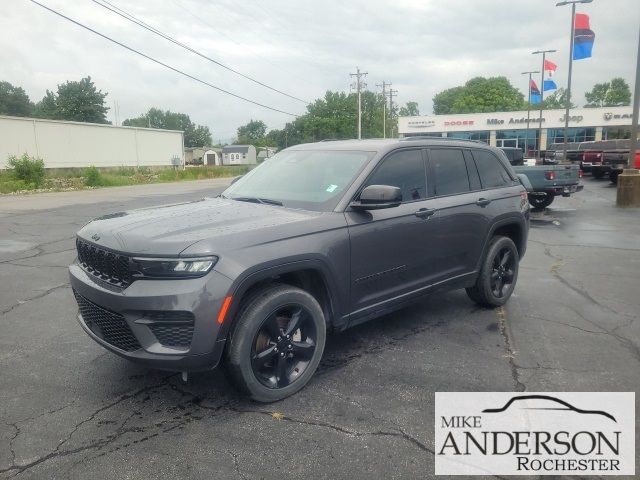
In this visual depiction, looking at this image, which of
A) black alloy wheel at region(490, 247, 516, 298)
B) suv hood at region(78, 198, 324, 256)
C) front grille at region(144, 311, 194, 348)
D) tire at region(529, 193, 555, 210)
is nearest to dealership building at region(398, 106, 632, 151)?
tire at region(529, 193, 555, 210)

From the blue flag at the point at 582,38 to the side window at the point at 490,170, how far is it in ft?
63.0

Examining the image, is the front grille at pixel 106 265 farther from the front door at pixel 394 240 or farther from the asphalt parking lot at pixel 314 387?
the front door at pixel 394 240

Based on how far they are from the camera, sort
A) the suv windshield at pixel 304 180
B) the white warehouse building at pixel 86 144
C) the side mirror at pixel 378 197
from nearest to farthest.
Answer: the side mirror at pixel 378 197
the suv windshield at pixel 304 180
the white warehouse building at pixel 86 144

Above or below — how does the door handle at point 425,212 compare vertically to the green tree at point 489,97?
below

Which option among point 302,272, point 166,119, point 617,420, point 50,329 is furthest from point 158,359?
point 166,119

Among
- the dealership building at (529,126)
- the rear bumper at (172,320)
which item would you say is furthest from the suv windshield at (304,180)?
the dealership building at (529,126)

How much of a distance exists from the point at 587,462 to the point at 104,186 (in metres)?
31.6

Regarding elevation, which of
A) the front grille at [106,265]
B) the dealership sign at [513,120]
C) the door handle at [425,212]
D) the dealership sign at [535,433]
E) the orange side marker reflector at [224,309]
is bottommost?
the dealership sign at [535,433]

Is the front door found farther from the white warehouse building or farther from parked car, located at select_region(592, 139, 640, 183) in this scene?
the white warehouse building

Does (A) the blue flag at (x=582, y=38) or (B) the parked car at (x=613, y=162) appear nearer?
(A) the blue flag at (x=582, y=38)

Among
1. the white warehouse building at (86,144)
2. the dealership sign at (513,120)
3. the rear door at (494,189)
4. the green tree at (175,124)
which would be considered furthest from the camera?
the green tree at (175,124)

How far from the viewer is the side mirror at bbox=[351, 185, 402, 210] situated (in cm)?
368

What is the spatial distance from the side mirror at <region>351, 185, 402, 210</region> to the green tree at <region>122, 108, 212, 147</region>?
473 ft

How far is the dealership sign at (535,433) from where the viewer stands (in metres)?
2.79
